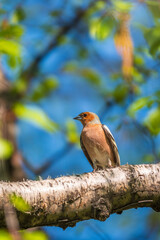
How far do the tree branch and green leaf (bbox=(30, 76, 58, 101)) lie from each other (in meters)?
3.35

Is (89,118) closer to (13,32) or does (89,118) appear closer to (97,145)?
(97,145)

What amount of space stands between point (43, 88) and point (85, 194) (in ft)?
12.9

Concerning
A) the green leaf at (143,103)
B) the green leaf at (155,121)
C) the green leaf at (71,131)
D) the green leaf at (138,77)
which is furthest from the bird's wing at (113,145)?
the green leaf at (143,103)

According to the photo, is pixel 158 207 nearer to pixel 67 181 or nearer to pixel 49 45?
pixel 67 181

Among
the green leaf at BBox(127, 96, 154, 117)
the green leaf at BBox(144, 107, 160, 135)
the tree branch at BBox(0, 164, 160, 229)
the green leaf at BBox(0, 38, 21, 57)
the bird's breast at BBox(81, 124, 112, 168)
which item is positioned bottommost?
the tree branch at BBox(0, 164, 160, 229)

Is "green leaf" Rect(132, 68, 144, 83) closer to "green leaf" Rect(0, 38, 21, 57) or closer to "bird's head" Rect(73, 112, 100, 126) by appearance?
"bird's head" Rect(73, 112, 100, 126)

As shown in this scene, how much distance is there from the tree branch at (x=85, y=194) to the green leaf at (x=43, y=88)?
3346mm

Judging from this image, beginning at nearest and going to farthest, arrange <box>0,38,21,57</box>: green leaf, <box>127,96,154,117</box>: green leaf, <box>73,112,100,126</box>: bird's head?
<box>0,38,21,57</box>: green leaf
<box>127,96,154,117</box>: green leaf
<box>73,112,100,126</box>: bird's head

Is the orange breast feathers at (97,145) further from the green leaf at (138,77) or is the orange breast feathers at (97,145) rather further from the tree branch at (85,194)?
the tree branch at (85,194)

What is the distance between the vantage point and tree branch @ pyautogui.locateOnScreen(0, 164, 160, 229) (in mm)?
3965

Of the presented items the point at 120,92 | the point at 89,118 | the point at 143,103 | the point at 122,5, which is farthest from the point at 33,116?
the point at 89,118

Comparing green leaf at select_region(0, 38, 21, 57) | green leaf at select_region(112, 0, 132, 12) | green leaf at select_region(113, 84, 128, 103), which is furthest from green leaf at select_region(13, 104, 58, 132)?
green leaf at select_region(113, 84, 128, 103)

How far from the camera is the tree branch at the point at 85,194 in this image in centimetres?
396

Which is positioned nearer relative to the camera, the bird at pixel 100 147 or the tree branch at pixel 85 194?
the tree branch at pixel 85 194
